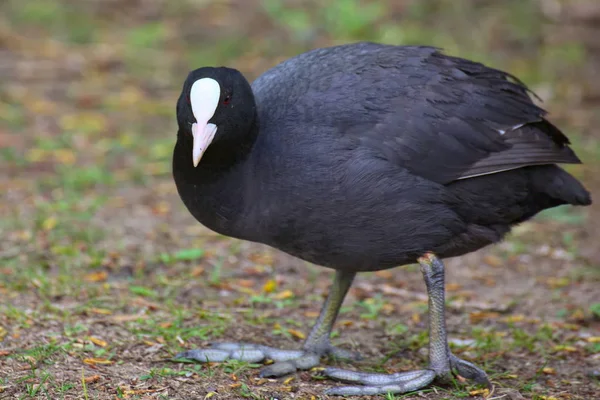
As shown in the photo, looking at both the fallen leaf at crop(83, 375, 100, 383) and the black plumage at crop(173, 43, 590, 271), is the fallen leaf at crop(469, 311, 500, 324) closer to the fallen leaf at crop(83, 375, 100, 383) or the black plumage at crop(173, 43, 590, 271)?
the black plumage at crop(173, 43, 590, 271)

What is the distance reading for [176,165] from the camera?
433 cm

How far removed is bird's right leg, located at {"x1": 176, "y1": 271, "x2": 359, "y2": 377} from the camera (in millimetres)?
4438

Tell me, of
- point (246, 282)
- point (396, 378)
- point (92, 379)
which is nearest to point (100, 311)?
point (92, 379)

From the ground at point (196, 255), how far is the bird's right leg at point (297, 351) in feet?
0.24

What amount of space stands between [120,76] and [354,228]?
622cm

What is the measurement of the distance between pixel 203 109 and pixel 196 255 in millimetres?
2144

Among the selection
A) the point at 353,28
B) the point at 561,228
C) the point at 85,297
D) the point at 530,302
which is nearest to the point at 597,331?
the point at 530,302

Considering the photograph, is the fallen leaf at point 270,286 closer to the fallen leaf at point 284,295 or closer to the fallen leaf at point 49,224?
the fallen leaf at point 284,295

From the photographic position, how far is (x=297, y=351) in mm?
4727

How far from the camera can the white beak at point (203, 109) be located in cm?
401

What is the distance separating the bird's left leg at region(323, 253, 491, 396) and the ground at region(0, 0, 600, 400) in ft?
0.24

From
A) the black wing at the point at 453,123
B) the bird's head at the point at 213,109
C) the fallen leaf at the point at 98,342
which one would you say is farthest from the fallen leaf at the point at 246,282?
the black wing at the point at 453,123

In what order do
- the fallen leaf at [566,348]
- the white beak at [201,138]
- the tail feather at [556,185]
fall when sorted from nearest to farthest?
1. the white beak at [201,138]
2. the tail feather at [556,185]
3. the fallen leaf at [566,348]

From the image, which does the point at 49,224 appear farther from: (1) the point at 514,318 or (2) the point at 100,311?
(1) the point at 514,318
